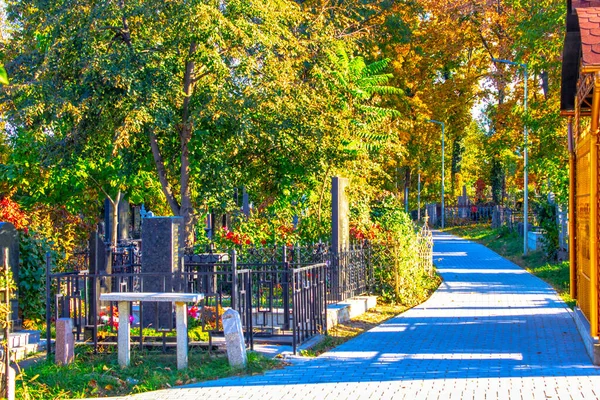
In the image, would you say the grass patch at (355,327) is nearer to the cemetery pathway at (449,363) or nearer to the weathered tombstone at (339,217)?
the cemetery pathway at (449,363)

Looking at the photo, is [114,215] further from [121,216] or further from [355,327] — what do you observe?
[355,327]

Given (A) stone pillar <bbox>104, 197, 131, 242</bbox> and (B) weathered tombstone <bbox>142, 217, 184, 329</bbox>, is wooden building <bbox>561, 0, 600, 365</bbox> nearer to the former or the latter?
(B) weathered tombstone <bbox>142, 217, 184, 329</bbox>

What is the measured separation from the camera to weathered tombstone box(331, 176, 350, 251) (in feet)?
50.4

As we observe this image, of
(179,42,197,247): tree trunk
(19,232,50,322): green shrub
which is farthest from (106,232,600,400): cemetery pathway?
(179,42,197,247): tree trunk

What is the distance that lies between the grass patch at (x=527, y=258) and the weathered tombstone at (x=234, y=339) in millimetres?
8763

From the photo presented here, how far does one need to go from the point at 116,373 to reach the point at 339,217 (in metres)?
7.09

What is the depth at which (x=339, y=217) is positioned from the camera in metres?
15.4

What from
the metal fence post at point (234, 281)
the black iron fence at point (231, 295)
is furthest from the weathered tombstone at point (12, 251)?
the metal fence post at point (234, 281)

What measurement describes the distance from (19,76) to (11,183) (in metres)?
7.30

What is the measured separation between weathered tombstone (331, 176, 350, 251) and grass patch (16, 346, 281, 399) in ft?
18.4

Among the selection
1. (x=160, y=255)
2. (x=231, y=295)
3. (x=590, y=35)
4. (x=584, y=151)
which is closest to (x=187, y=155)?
(x=160, y=255)

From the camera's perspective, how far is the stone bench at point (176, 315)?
920cm

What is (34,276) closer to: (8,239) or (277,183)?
(8,239)

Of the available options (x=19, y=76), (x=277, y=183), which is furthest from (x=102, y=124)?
(x=277, y=183)
